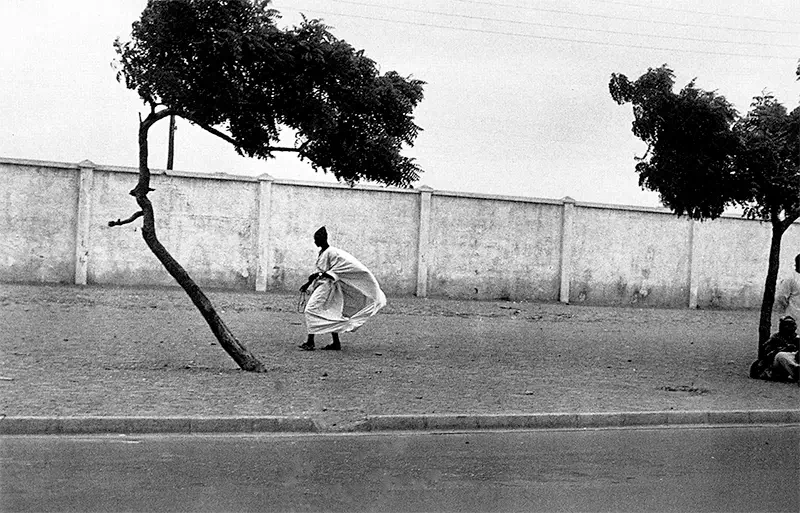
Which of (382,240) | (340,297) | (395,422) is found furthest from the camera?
(382,240)

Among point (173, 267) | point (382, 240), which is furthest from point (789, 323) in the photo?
point (382, 240)

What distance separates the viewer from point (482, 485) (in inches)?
238

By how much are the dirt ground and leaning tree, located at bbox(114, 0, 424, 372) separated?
125cm

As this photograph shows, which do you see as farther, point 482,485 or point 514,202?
point 514,202

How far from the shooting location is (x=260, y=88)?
9.42m

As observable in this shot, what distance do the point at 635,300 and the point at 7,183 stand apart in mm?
15487

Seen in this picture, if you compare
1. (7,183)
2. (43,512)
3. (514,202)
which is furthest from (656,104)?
(7,183)

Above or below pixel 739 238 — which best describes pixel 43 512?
below

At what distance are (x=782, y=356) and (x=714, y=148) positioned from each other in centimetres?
271

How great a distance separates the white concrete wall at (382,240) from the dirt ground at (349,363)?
47.3 inches

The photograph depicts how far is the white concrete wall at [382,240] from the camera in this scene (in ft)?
65.2

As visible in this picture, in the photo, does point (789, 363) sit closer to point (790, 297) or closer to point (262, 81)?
point (790, 297)

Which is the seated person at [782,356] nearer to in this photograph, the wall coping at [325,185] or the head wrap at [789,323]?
the head wrap at [789,323]

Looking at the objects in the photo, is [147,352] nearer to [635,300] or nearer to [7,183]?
[7,183]
